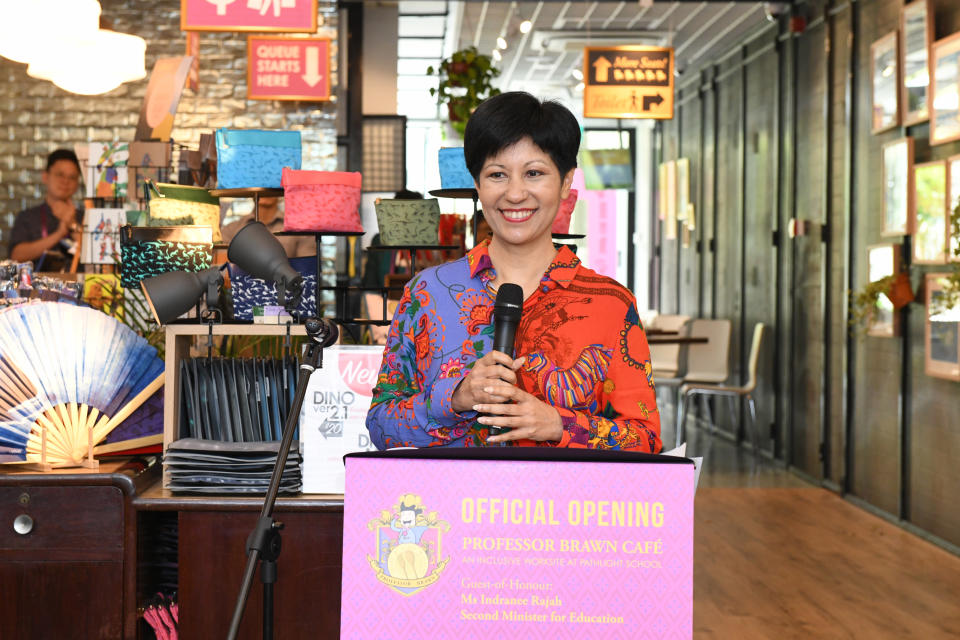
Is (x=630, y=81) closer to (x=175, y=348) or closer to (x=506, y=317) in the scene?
(x=175, y=348)

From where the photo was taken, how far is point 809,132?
7.47 m

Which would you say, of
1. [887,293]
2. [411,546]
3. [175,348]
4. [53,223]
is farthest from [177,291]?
[887,293]

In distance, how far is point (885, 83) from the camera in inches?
238

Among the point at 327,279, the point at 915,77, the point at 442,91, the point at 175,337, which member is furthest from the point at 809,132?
the point at 175,337

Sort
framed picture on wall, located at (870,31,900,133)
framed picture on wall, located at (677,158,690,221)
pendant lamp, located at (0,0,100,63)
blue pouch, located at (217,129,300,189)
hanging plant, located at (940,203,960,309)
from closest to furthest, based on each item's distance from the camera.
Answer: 1. blue pouch, located at (217,129,300,189)
2. pendant lamp, located at (0,0,100,63)
3. hanging plant, located at (940,203,960,309)
4. framed picture on wall, located at (870,31,900,133)
5. framed picture on wall, located at (677,158,690,221)

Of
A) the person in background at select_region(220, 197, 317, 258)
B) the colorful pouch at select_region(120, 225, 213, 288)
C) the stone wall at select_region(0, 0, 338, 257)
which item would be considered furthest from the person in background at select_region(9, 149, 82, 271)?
the colorful pouch at select_region(120, 225, 213, 288)

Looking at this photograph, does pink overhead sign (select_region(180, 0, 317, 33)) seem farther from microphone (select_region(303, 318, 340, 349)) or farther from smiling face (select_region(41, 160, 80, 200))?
microphone (select_region(303, 318, 340, 349))

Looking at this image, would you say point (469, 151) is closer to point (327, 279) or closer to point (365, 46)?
point (327, 279)

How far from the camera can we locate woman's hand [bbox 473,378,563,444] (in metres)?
1.47

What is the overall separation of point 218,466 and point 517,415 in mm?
1250

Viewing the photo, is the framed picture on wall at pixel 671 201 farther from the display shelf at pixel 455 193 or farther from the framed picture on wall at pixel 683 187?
the display shelf at pixel 455 193

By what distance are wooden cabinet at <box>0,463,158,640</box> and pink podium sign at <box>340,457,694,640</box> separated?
139 centimetres

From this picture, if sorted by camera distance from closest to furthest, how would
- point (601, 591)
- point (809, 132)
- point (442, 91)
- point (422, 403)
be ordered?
point (601, 591), point (422, 403), point (442, 91), point (809, 132)

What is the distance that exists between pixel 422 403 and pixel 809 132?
644 cm
